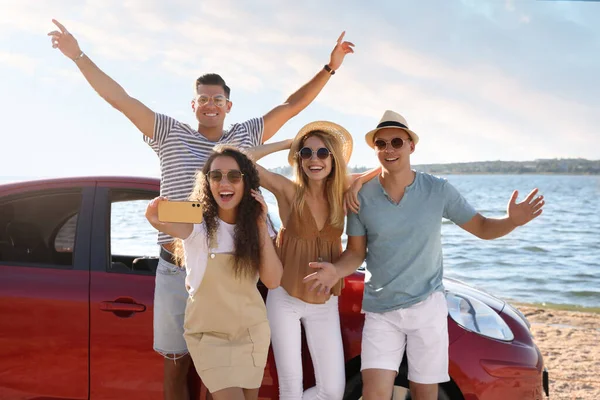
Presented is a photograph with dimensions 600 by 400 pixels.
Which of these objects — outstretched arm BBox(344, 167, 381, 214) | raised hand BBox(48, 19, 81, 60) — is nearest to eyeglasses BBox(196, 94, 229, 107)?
raised hand BBox(48, 19, 81, 60)

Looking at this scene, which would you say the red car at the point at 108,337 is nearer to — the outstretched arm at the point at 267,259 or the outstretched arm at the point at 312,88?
the outstretched arm at the point at 267,259

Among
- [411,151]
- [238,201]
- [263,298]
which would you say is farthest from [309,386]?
[411,151]

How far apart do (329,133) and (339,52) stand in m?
0.82

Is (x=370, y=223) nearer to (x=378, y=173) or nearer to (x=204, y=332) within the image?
(x=378, y=173)

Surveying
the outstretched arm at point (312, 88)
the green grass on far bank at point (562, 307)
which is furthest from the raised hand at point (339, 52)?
the green grass on far bank at point (562, 307)

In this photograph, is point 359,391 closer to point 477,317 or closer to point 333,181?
point 477,317

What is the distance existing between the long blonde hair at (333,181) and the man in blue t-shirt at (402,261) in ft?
0.31

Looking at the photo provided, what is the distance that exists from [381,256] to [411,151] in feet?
1.98

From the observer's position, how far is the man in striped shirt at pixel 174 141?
326 cm

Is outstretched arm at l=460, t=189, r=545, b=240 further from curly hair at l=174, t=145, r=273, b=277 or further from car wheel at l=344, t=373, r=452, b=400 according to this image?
curly hair at l=174, t=145, r=273, b=277

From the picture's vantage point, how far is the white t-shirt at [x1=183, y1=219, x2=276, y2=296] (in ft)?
9.91

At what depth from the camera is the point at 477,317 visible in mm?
3572

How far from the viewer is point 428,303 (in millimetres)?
3252

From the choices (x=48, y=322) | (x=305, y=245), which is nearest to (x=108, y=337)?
(x=48, y=322)
